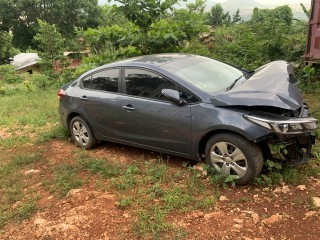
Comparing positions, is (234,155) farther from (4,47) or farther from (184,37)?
(4,47)

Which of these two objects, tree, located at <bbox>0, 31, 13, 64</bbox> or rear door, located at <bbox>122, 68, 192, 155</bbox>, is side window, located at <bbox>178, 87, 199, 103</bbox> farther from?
tree, located at <bbox>0, 31, 13, 64</bbox>

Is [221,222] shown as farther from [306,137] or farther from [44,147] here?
[44,147]

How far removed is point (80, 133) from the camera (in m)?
5.49

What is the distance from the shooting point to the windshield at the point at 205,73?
13.8 feet

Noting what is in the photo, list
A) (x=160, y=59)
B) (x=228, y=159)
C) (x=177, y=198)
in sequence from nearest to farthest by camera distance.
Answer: (x=177, y=198)
(x=228, y=159)
(x=160, y=59)

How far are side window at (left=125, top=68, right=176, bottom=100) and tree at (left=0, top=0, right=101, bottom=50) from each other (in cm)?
3452

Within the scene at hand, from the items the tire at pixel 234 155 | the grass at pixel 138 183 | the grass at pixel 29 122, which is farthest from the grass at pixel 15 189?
the tire at pixel 234 155

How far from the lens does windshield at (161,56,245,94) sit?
4203 mm

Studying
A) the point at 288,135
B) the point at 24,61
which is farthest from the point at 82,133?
the point at 24,61

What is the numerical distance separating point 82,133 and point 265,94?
3166 millimetres

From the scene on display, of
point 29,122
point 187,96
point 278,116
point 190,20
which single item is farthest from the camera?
point 190,20

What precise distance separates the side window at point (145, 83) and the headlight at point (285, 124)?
1241 millimetres

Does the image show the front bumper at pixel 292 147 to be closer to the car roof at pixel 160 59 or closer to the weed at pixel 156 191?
the weed at pixel 156 191

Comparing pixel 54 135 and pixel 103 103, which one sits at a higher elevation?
pixel 103 103
